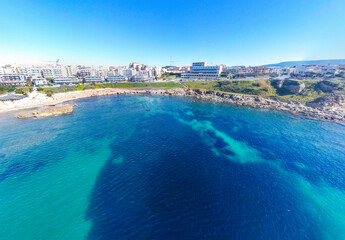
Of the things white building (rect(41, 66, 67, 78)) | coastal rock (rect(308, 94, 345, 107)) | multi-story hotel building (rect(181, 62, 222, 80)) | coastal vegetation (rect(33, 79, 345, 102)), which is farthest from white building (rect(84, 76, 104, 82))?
coastal rock (rect(308, 94, 345, 107))

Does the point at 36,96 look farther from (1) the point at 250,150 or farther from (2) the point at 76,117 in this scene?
(1) the point at 250,150

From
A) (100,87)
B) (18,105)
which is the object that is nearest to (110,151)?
(18,105)

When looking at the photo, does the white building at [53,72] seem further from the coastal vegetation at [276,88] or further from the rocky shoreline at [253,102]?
the rocky shoreline at [253,102]

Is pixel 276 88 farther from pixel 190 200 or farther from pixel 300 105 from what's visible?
pixel 190 200

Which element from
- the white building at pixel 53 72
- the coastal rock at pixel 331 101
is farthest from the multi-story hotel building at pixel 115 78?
the coastal rock at pixel 331 101

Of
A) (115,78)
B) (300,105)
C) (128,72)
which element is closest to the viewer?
(300,105)

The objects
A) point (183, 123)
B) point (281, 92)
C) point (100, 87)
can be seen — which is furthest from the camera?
point (100, 87)

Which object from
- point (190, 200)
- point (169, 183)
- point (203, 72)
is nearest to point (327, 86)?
point (203, 72)
